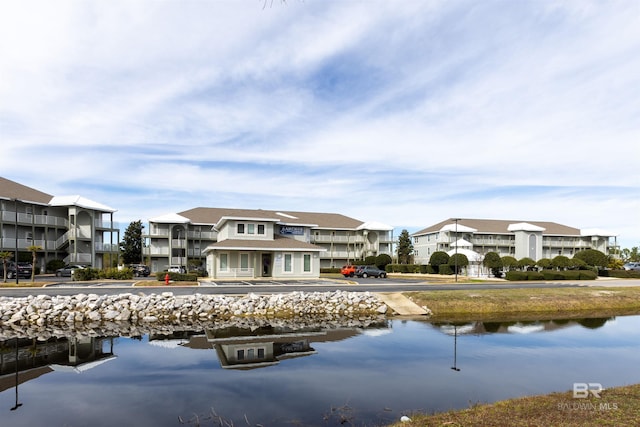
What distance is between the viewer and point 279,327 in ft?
68.7

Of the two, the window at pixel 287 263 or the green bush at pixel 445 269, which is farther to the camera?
the green bush at pixel 445 269

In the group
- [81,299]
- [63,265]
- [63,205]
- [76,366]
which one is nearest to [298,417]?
[76,366]

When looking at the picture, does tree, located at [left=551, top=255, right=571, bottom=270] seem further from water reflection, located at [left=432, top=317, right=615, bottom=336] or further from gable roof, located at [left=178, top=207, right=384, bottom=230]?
water reflection, located at [left=432, top=317, right=615, bottom=336]

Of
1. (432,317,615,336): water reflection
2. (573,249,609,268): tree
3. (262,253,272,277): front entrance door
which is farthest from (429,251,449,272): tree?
(432,317,615,336): water reflection

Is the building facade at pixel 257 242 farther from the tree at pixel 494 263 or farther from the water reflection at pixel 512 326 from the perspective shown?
the water reflection at pixel 512 326

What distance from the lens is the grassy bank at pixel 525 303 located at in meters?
26.0

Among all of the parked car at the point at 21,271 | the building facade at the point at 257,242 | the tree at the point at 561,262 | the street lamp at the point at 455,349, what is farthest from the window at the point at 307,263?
the tree at the point at 561,262

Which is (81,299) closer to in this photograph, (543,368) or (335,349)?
(335,349)

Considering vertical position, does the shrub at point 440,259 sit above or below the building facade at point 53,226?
below

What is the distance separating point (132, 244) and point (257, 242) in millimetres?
34400

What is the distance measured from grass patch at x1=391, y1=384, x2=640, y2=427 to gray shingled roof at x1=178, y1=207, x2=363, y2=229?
135ft

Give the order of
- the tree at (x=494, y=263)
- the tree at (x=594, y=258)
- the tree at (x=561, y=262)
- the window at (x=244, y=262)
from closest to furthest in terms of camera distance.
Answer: the window at (x=244, y=262) < the tree at (x=494, y=263) < the tree at (x=561, y=262) < the tree at (x=594, y=258)

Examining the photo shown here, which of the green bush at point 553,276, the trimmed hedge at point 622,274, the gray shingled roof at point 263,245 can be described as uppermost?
the gray shingled roof at point 263,245

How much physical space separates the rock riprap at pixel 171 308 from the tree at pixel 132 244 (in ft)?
154
